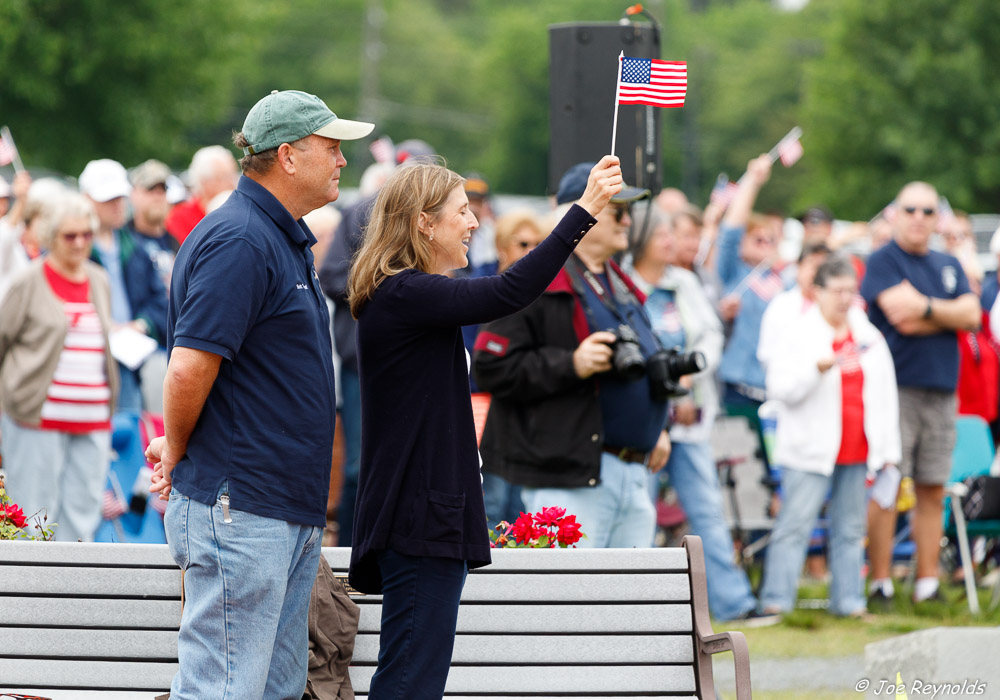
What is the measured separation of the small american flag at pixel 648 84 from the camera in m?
4.86

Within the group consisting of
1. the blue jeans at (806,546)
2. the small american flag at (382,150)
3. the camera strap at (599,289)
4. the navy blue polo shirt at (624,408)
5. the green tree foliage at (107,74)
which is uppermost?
the green tree foliage at (107,74)

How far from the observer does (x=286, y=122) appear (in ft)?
12.8

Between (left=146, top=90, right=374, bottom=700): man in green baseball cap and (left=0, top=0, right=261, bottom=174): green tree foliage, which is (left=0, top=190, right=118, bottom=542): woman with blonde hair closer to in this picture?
(left=146, top=90, right=374, bottom=700): man in green baseball cap

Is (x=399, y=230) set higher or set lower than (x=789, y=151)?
lower

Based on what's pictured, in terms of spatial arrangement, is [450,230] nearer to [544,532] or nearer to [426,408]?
[426,408]

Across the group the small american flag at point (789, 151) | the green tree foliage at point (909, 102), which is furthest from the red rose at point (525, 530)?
the green tree foliage at point (909, 102)

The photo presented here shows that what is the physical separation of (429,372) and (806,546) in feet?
15.9

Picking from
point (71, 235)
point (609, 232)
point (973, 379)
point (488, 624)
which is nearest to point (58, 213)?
point (71, 235)

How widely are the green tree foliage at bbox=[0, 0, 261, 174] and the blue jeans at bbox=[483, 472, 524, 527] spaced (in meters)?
20.6

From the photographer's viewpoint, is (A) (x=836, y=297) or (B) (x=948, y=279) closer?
(A) (x=836, y=297)

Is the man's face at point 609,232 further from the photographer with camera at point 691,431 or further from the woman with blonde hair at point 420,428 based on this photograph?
the woman with blonde hair at point 420,428

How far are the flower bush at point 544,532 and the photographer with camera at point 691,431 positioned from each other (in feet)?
8.69

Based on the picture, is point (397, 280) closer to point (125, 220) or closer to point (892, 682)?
point (892, 682)

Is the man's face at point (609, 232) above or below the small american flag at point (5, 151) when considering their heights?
below
